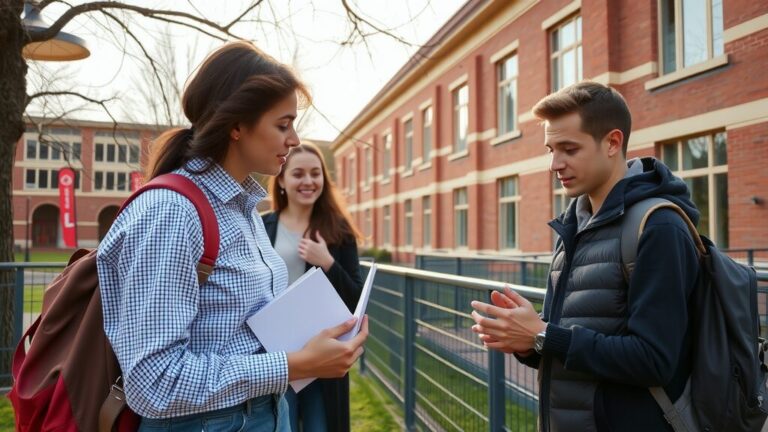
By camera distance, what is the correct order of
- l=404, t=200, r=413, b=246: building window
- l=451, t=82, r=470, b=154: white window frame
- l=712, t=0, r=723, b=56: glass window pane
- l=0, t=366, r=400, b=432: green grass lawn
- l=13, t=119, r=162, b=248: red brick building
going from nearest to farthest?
l=0, t=366, r=400, b=432: green grass lawn < l=712, t=0, r=723, b=56: glass window pane < l=451, t=82, r=470, b=154: white window frame < l=404, t=200, r=413, b=246: building window < l=13, t=119, r=162, b=248: red brick building

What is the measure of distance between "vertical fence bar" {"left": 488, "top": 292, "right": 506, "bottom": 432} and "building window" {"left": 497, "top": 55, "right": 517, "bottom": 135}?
46.2 feet

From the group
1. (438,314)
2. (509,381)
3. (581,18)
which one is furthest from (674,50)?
(509,381)

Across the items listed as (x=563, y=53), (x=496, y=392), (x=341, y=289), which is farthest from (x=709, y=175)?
(x=341, y=289)

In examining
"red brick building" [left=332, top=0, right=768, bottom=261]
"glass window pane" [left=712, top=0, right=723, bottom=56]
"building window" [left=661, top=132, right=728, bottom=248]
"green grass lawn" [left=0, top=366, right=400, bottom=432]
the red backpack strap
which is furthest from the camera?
"building window" [left=661, top=132, right=728, bottom=248]

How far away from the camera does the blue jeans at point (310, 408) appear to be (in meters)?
3.15

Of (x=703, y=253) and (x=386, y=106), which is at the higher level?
(x=386, y=106)

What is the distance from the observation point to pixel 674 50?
1109 centimetres

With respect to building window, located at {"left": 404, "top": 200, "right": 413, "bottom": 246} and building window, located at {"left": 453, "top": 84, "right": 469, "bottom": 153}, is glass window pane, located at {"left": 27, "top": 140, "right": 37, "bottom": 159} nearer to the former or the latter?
building window, located at {"left": 404, "top": 200, "right": 413, "bottom": 246}

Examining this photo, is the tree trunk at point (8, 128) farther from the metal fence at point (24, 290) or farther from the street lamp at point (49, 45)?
the street lamp at point (49, 45)

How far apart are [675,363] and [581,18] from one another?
13144 mm

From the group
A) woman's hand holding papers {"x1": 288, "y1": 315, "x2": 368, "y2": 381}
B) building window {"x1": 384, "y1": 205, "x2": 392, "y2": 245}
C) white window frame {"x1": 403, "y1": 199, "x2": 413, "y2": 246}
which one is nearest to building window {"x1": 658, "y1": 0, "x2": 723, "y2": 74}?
woman's hand holding papers {"x1": 288, "y1": 315, "x2": 368, "y2": 381}

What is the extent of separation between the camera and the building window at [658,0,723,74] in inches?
400

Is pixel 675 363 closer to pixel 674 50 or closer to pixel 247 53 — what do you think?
pixel 247 53

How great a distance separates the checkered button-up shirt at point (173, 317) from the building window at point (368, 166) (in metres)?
31.0
